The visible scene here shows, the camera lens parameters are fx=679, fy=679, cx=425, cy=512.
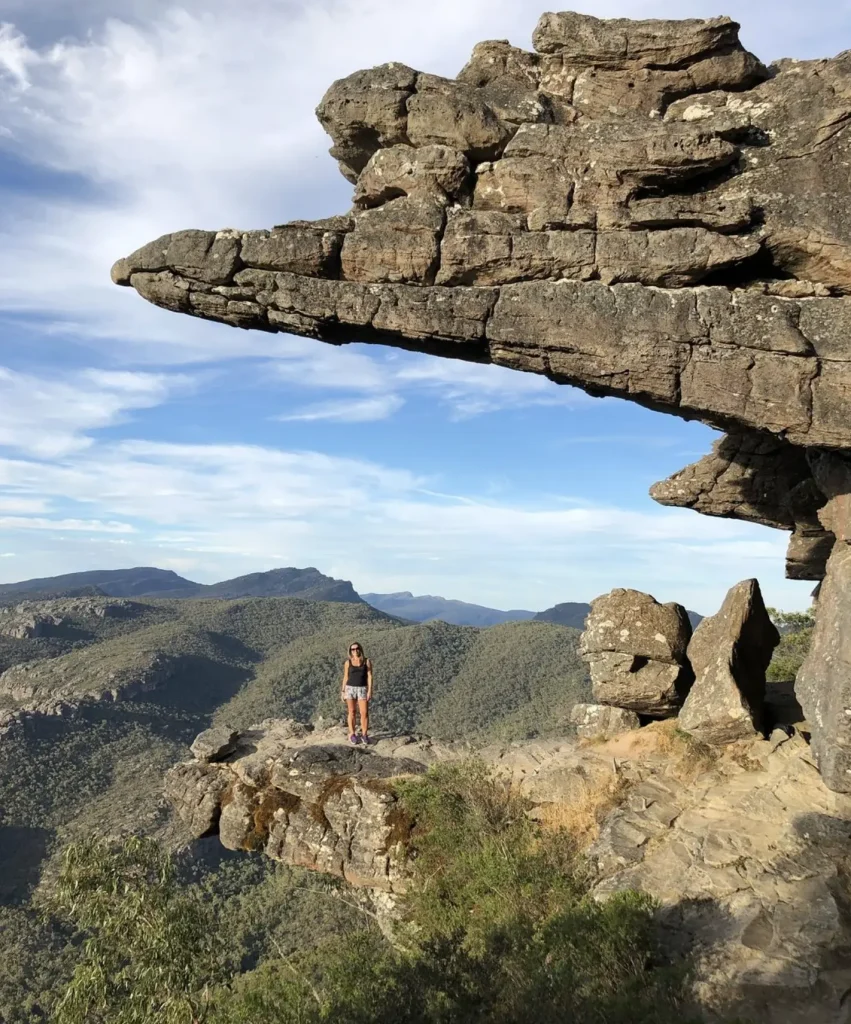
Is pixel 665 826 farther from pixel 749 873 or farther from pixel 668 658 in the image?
pixel 668 658

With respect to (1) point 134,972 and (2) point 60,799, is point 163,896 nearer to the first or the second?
(1) point 134,972

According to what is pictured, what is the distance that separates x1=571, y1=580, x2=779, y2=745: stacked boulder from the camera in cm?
1628

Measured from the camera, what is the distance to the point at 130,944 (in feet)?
46.8

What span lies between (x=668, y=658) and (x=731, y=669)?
2.20 m

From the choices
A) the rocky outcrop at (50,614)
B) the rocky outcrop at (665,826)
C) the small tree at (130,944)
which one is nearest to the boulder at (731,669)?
the rocky outcrop at (665,826)

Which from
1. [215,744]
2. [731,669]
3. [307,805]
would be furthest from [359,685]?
[731,669]

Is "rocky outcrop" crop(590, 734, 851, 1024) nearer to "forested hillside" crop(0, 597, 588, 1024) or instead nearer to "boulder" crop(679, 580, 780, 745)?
"boulder" crop(679, 580, 780, 745)

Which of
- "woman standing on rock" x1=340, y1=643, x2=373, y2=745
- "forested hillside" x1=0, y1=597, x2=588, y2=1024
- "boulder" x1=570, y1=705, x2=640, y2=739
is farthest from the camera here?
"forested hillside" x1=0, y1=597, x2=588, y2=1024

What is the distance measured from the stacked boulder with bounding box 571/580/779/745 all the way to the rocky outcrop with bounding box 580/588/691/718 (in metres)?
0.03

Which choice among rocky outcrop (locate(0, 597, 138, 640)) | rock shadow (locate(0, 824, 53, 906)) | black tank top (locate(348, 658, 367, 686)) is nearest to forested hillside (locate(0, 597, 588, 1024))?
rock shadow (locate(0, 824, 53, 906))

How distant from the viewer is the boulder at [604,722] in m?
18.4

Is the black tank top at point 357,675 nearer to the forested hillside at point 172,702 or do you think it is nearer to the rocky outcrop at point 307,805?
the rocky outcrop at point 307,805

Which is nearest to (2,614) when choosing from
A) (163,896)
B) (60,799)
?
(60,799)

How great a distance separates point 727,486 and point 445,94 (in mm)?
13352
